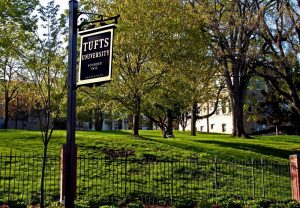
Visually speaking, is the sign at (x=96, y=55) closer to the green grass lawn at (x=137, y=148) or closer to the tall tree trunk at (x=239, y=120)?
the green grass lawn at (x=137, y=148)

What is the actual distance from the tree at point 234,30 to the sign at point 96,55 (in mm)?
15183

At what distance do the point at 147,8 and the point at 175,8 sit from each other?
1.66m

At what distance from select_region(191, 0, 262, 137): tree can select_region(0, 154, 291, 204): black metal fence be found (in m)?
7.63

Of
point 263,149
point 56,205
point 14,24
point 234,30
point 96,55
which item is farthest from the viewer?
point 234,30

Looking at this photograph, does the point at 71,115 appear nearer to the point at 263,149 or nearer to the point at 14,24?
the point at 14,24

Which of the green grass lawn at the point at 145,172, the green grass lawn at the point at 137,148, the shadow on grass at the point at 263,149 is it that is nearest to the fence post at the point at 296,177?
the green grass lawn at the point at 145,172

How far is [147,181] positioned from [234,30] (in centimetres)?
1597

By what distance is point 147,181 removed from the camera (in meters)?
15.8

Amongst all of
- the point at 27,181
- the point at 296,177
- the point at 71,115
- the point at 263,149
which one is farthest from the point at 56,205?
the point at 263,149

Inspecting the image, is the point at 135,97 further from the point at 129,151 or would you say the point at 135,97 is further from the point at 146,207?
the point at 146,207

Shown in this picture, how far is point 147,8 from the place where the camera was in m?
21.5

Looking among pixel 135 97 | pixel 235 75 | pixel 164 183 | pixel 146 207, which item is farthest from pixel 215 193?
pixel 235 75

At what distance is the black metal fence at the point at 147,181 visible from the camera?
46.3 feet

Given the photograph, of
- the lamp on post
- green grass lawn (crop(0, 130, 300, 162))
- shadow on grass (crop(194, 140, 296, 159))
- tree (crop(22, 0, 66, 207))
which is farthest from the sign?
shadow on grass (crop(194, 140, 296, 159))
